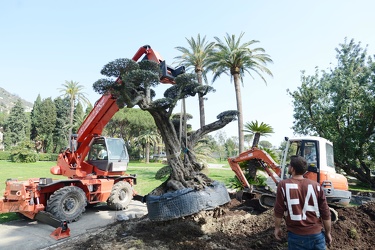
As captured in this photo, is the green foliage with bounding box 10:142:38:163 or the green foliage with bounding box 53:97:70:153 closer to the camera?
the green foliage with bounding box 10:142:38:163

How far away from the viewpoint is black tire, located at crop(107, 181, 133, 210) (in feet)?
30.1

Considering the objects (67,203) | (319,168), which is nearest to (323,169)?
(319,168)

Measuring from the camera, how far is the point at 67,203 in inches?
306

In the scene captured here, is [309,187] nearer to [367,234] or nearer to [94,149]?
[367,234]

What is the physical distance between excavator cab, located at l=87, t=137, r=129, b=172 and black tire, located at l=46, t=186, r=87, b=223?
149cm

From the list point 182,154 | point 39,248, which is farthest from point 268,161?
point 39,248

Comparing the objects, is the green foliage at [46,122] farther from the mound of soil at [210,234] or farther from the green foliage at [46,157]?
the mound of soil at [210,234]

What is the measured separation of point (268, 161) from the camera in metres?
8.89

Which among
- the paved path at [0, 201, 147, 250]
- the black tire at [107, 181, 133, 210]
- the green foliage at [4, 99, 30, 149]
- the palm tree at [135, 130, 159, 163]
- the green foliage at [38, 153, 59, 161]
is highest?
the green foliage at [4, 99, 30, 149]

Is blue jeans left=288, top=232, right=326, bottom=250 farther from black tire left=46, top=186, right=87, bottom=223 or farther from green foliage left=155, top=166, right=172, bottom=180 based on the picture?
green foliage left=155, top=166, right=172, bottom=180

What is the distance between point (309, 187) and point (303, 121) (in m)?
18.9

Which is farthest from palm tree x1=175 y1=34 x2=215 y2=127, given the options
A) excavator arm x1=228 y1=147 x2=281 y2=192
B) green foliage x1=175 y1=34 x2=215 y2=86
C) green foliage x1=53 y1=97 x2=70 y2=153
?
green foliage x1=53 y1=97 x2=70 y2=153

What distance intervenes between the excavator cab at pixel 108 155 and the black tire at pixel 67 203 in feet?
4.88

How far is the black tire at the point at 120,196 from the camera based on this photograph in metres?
9.17
